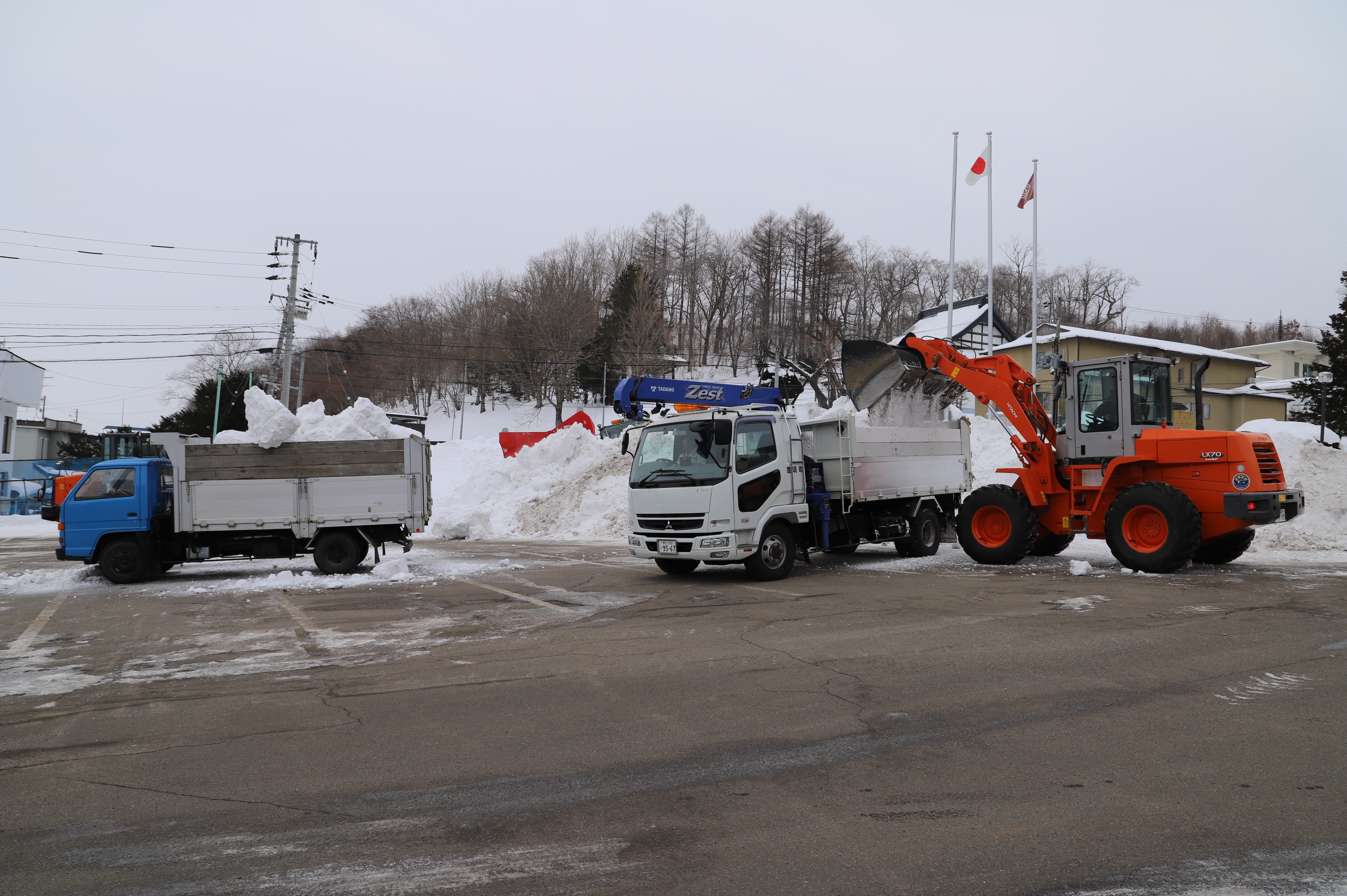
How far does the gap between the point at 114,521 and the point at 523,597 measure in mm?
7685

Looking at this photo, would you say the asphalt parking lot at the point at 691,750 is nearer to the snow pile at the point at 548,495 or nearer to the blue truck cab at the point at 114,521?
the blue truck cab at the point at 114,521

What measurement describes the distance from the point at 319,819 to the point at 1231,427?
51.2 meters

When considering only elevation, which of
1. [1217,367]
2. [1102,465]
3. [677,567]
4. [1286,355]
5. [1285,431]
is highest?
[1286,355]

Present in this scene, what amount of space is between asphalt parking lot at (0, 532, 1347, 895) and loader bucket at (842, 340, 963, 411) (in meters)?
5.34

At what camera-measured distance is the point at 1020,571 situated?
44.9ft

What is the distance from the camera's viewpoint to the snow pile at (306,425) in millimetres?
14609

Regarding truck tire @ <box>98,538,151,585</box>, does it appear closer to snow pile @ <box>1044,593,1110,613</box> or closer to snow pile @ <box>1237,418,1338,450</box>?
snow pile @ <box>1044,593,1110,613</box>

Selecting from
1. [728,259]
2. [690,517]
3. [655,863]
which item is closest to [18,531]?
[690,517]

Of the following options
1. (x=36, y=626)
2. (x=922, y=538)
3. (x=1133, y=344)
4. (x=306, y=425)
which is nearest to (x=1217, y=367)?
(x=1133, y=344)

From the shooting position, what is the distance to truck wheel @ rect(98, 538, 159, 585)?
14.4 meters

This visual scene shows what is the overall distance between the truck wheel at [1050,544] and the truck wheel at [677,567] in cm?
593

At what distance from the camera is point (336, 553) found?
14.8 meters

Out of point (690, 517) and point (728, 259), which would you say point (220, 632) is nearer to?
point (690, 517)

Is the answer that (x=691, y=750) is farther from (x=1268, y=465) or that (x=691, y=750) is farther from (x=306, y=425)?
(x=306, y=425)
